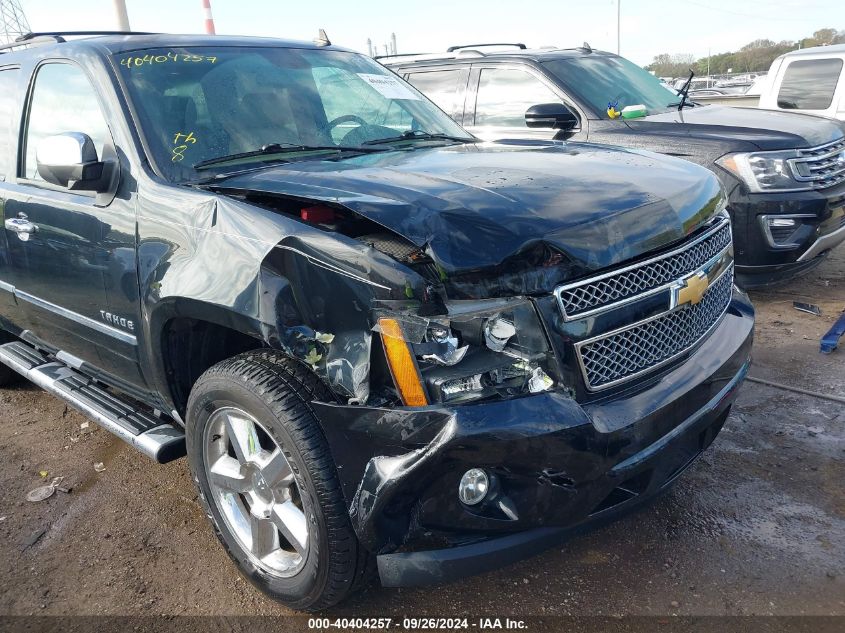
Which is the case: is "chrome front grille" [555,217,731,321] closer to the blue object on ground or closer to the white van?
the blue object on ground

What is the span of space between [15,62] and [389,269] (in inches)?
105

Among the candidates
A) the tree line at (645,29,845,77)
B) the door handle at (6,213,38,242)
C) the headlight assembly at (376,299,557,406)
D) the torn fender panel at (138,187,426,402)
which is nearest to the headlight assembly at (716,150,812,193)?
the headlight assembly at (376,299,557,406)

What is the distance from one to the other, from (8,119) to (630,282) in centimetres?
308

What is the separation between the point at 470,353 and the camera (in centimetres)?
199

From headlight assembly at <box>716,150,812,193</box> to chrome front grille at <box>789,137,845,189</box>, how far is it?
0.14 ft

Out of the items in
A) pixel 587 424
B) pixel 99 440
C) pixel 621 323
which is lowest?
pixel 99 440

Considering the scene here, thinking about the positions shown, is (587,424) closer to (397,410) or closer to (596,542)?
(397,410)

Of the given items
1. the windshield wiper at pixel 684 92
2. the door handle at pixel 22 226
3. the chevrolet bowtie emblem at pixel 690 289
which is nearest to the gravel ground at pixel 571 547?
the chevrolet bowtie emblem at pixel 690 289

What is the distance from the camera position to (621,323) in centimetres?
211

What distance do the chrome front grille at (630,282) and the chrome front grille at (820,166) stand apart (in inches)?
129

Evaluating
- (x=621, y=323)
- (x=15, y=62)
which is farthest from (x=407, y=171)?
(x=15, y=62)

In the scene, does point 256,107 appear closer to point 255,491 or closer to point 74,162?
point 74,162

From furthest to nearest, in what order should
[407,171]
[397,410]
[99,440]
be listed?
[99,440], [407,171], [397,410]

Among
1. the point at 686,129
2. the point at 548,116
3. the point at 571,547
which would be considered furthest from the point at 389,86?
the point at 686,129
